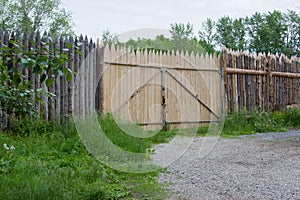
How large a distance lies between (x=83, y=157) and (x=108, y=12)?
4.74 m

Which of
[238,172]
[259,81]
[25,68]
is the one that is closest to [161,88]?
[259,81]

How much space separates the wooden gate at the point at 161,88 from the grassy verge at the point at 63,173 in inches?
75.8

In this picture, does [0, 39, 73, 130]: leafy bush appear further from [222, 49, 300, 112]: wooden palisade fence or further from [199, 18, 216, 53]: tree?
[199, 18, 216, 53]: tree

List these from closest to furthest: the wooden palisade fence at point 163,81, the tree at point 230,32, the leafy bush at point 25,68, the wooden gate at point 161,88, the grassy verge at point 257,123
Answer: the leafy bush at point 25,68
the wooden palisade fence at point 163,81
the wooden gate at point 161,88
the grassy verge at point 257,123
the tree at point 230,32

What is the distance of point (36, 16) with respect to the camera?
1784 centimetres

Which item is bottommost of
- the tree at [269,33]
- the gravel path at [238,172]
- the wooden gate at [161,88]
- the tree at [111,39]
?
the gravel path at [238,172]

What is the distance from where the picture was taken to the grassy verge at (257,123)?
7.85 m

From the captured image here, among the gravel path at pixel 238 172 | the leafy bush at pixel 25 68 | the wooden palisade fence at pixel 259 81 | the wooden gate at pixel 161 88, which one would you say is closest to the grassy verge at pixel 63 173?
the gravel path at pixel 238 172

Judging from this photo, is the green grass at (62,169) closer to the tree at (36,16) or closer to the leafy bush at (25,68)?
the leafy bush at (25,68)

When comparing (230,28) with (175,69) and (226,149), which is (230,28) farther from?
(226,149)

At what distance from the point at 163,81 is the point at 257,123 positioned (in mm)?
2551

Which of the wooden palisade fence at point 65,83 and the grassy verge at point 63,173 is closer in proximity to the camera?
the grassy verge at point 63,173

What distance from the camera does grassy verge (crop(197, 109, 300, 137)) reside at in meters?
7.85

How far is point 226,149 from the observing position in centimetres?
550
